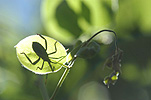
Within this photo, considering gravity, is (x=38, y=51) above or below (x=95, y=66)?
above

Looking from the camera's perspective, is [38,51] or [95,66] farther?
[95,66]

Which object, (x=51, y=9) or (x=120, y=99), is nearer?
(x=51, y=9)

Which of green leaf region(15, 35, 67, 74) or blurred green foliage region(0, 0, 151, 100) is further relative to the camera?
blurred green foliage region(0, 0, 151, 100)

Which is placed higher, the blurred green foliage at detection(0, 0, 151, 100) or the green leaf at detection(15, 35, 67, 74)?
the green leaf at detection(15, 35, 67, 74)

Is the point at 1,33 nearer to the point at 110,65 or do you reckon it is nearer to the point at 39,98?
the point at 39,98

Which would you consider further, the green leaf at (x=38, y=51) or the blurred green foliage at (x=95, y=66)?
the blurred green foliage at (x=95, y=66)

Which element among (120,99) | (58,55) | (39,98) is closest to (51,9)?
(58,55)

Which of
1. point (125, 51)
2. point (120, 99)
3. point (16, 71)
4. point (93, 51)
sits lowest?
point (120, 99)

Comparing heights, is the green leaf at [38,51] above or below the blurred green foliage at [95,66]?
above
